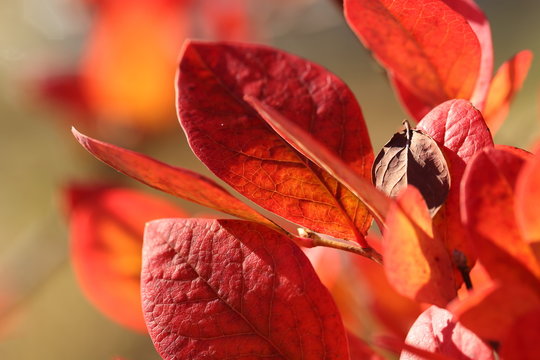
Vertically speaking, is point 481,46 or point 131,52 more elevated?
point 481,46

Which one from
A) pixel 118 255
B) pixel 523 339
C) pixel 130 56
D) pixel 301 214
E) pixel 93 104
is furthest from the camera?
pixel 93 104

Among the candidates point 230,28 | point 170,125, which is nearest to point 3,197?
point 170,125

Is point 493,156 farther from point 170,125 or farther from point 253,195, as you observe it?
point 170,125

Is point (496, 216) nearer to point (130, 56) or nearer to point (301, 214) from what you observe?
point (301, 214)

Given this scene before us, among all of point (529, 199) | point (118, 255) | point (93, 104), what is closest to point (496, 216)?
point (529, 199)

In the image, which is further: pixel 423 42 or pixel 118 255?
pixel 118 255

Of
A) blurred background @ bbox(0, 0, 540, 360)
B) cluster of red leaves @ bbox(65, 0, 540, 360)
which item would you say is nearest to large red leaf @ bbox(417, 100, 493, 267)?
cluster of red leaves @ bbox(65, 0, 540, 360)
